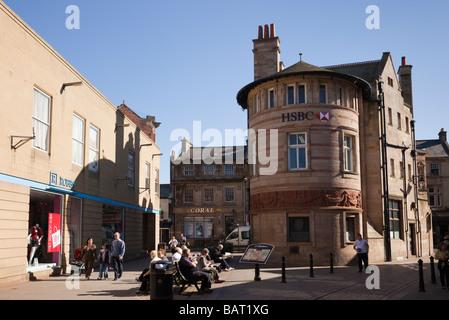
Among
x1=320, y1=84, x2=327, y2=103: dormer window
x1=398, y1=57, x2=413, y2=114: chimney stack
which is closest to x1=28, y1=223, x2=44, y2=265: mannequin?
x1=320, y1=84, x2=327, y2=103: dormer window

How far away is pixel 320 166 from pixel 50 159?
13.0 metres

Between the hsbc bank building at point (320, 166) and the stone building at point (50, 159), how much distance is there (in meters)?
8.06

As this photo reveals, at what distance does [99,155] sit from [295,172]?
10028mm

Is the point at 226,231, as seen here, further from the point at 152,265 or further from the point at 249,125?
the point at 152,265

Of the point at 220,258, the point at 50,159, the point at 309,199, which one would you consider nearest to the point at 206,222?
the point at 309,199

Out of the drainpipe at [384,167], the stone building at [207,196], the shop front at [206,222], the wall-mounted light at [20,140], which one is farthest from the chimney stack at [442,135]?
the wall-mounted light at [20,140]

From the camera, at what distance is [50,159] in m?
17.3

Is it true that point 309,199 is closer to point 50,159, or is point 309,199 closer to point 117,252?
point 117,252

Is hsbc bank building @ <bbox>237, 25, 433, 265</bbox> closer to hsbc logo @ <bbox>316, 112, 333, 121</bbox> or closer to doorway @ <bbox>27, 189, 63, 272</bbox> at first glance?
hsbc logo @ <bbox>316, 112, 333, 121</bbox>

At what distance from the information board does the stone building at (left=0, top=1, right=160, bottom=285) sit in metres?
7.65

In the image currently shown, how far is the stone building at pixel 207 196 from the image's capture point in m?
53.0

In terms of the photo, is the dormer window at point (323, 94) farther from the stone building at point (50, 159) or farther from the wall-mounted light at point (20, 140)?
the wall-mounted light at point (20, 140)

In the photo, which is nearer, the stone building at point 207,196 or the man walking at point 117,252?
the man walking at point 117,252

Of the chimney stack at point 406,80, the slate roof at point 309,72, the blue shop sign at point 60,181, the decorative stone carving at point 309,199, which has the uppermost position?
the chimney stack at point 406,80
